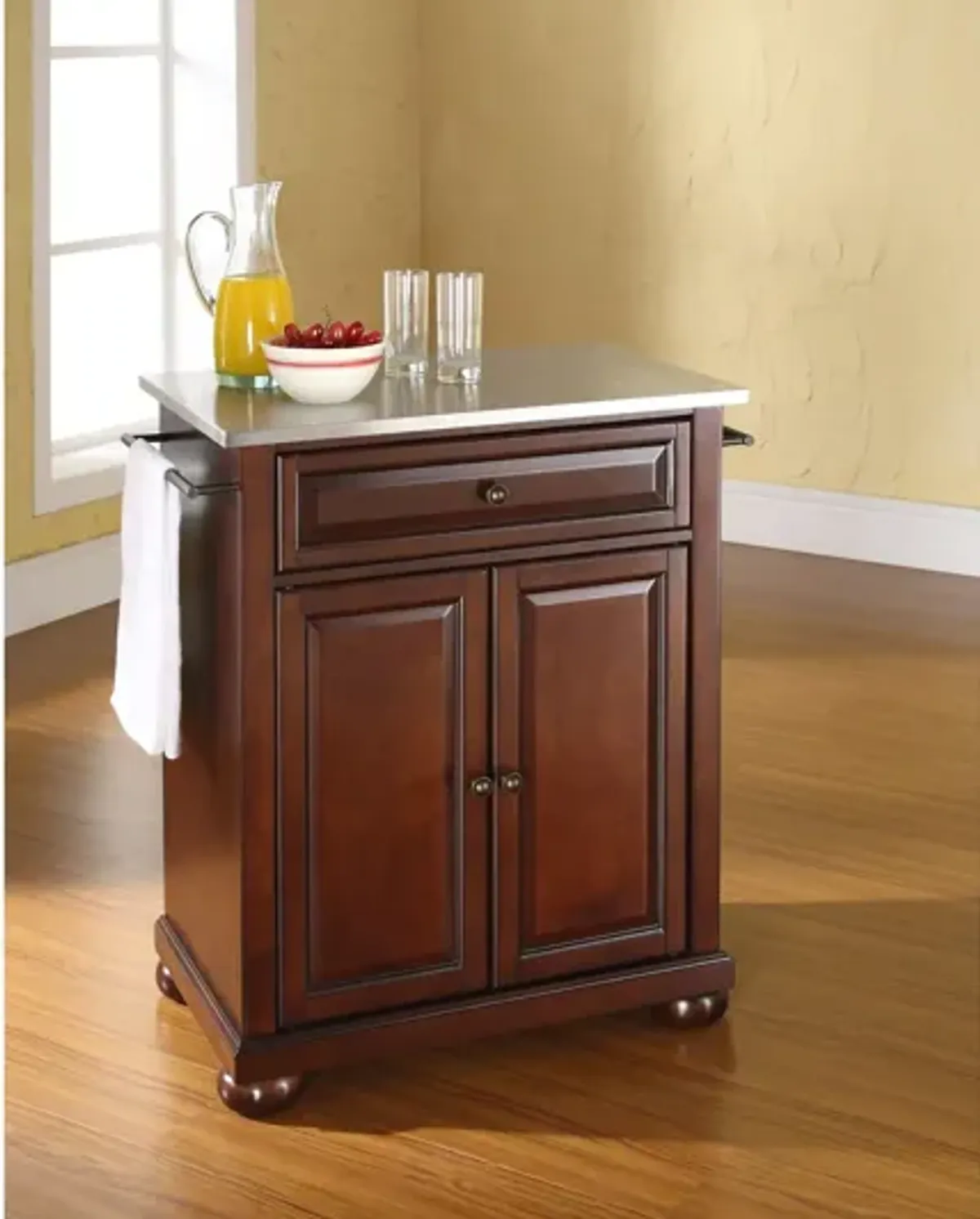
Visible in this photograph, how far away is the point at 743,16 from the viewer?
495 centimetres

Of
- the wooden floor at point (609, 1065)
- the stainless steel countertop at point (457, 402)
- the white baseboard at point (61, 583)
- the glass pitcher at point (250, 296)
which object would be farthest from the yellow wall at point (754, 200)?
the glass pitcher at point (250, 296)

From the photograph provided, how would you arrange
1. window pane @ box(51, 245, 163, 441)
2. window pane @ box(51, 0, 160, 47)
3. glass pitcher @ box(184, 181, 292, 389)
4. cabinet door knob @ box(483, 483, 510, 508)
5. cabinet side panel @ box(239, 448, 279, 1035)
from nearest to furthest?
1. cabinet side panel @ box(239, 448, 279, 1035)
2. cabinet door knob @ box(483, 483, 510, 508)
3. glass pitcher @ box(184, 181, 292, 389)
4. window pane @ box(51, 0, 160, 47)
5. window pane @ box(51, 245, 163, 441)

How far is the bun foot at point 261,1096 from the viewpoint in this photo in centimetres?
238

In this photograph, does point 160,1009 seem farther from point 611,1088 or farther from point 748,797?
point 748,797

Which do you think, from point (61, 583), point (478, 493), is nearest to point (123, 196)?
point (61, 583)

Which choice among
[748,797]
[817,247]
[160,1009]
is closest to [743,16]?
[817,247]

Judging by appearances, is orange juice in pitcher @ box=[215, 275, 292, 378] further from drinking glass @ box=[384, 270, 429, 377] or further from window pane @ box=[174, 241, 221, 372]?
window pane @ box=[174, 241, 221, 372]

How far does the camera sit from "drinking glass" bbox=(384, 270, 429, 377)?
2516 mm

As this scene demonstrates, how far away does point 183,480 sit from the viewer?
230 centimetres

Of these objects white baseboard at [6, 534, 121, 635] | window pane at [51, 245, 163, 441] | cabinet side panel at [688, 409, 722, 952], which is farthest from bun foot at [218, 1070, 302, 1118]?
window pane at [51, 245, 163, 441]

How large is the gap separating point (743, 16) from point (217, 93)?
1200 millimetres

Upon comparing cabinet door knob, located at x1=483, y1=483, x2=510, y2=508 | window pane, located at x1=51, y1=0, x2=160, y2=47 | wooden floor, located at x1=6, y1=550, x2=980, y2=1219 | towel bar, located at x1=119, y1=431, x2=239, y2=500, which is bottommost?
wooden floor, located at x1=6, y1=550, x2=980, y2=1219

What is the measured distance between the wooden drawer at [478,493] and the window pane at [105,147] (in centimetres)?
251

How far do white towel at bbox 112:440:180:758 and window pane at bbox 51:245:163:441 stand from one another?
2.32 meters
